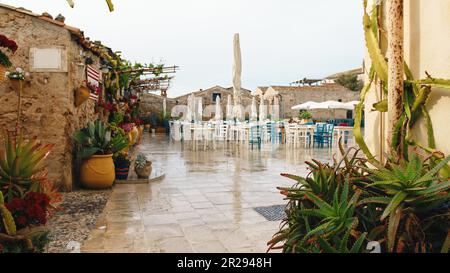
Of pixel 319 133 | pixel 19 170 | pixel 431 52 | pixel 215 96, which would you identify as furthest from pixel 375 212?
pixel 215 96

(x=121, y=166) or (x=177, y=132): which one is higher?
(x=177, y=132)

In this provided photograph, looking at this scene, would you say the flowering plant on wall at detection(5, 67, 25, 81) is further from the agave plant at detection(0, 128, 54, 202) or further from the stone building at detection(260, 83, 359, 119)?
the stone building at detection(260, 83, 359, 119)

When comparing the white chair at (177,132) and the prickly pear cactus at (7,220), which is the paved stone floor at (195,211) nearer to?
the prickly pear cactus at (7,220)

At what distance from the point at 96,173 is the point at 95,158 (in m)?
0.24

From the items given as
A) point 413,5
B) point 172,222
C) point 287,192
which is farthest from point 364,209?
point 172,222

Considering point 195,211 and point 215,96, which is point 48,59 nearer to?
point 195,211

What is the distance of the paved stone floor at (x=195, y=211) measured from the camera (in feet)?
11.7

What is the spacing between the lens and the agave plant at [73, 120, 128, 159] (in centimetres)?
604

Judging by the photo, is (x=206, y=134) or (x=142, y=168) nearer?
(x=142, y=168)

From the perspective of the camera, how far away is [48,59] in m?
5.78

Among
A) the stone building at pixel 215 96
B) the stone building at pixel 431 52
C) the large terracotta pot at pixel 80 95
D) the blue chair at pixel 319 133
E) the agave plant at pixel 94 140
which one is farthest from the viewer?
the stone building at pixel 215 96

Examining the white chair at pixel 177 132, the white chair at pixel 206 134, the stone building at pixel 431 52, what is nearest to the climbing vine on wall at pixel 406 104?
the stone building at pixel 431 52

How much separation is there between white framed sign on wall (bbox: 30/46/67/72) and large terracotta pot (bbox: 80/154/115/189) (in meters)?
1.48
